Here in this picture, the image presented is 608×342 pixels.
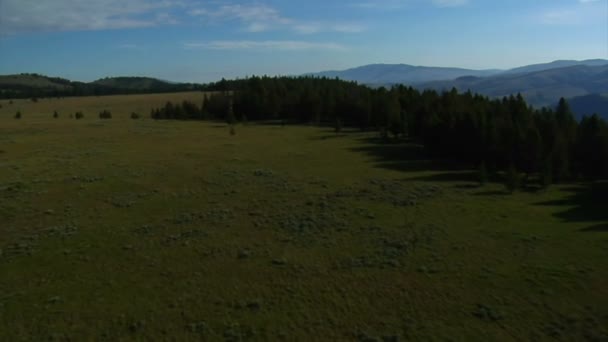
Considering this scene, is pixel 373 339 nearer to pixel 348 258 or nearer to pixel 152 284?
pixel 348 258

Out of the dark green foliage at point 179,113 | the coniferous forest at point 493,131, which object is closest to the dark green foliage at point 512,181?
the coniferous forest at point 493,131

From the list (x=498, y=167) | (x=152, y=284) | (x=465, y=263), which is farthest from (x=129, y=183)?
(x=498, y=167)

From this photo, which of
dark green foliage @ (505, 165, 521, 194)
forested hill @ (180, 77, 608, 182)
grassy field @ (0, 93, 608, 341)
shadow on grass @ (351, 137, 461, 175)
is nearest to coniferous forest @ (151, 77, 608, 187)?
forested hill @ (180, 77, 608, 182)

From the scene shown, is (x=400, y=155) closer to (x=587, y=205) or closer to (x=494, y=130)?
(x=494, y=130)

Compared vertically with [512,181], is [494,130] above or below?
above

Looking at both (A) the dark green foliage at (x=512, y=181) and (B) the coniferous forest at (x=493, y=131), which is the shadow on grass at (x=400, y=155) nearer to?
(B) the coniferous forest at (x=493, y=131)

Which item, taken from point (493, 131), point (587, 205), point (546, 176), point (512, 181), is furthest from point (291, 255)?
point (493, 131)
